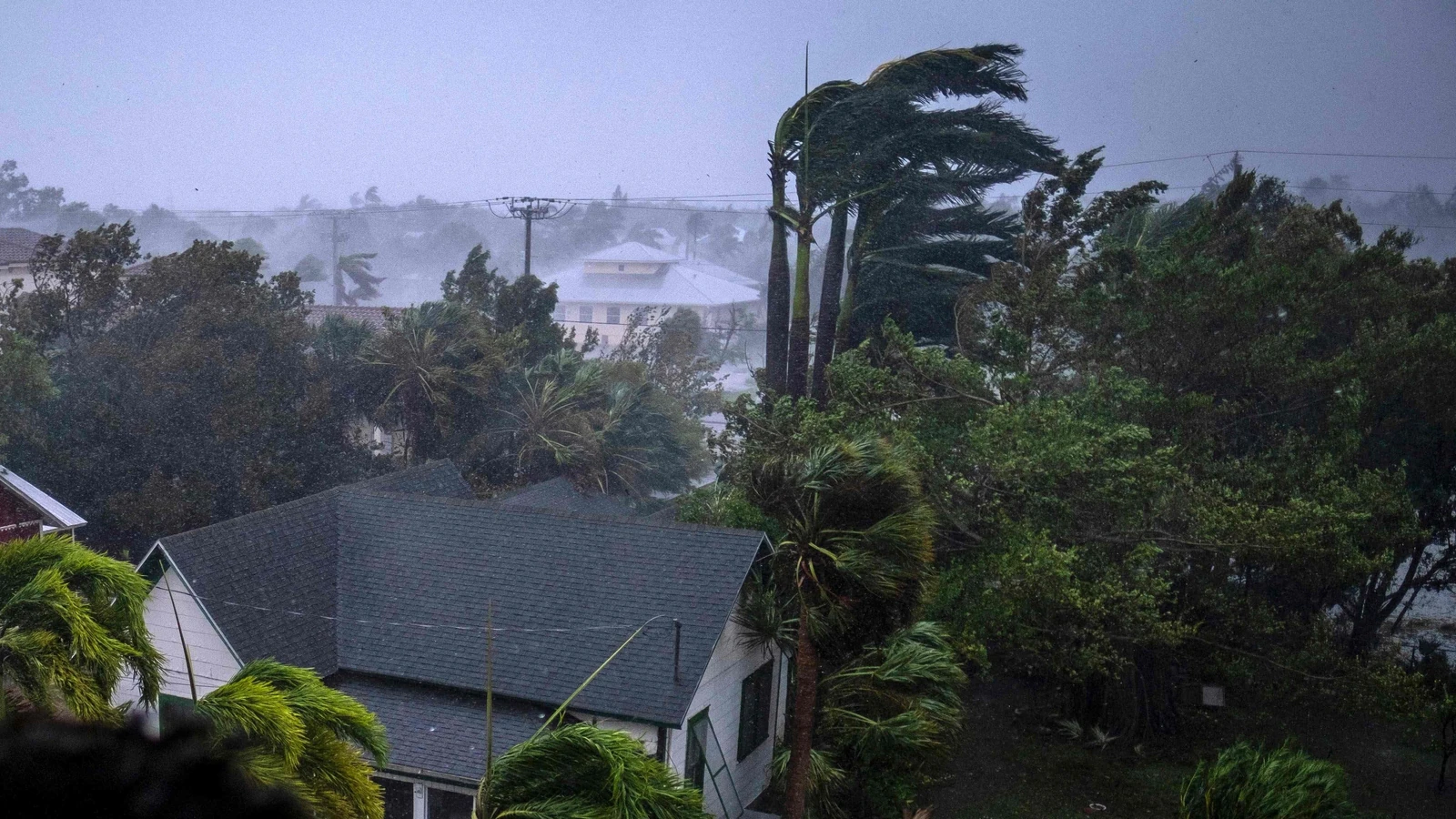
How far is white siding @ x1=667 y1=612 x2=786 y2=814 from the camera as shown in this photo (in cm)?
1116

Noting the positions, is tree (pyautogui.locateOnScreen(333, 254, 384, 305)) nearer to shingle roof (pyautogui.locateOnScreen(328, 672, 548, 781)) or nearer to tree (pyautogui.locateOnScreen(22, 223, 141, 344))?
tree (pyautogui.locateOnScreen(22, 223, 141, 344))

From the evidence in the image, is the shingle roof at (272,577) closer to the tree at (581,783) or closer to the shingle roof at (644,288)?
the tree at (581,783)

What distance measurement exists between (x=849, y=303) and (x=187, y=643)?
52.1ft

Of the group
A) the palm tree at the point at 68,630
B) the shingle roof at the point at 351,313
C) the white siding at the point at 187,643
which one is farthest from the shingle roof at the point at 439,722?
the shingle roof at the point at 351,313

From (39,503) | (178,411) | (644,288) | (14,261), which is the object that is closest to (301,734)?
(39,503)

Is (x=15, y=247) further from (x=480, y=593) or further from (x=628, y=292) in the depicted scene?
(x=628, y=292)

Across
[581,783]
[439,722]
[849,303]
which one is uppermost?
[849,303]

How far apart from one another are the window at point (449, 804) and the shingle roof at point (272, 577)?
1958 millimetres

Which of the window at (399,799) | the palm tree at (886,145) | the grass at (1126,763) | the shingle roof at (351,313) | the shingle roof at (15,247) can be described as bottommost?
the grass at (1126,763)

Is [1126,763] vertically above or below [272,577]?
below

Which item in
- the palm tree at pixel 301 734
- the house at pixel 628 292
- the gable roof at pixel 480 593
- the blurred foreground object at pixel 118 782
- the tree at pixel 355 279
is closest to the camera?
the blurred foreground object at pixel 118 782

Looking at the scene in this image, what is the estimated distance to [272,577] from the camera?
1237 centimetres

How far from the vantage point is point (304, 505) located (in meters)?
13.6

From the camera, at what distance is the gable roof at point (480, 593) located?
11.3 meters
